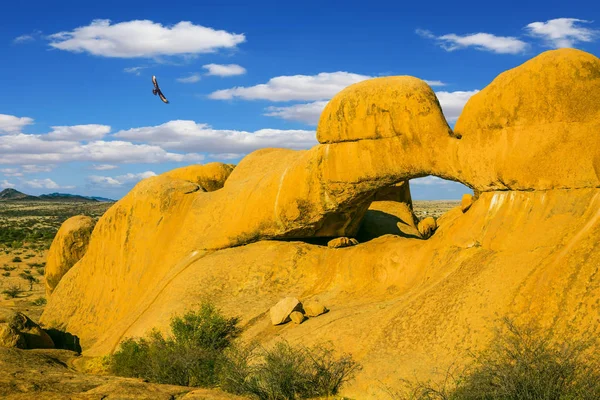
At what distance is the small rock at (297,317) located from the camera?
11.5m

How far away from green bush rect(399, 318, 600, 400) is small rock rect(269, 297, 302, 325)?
12.4ft

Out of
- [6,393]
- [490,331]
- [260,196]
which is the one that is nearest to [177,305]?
[260,196]

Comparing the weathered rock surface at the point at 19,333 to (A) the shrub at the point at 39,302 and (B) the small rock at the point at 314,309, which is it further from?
(A) the shrub at the point at 39,302

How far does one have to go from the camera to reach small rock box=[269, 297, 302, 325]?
11758mm

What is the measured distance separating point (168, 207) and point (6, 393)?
9.05 metres

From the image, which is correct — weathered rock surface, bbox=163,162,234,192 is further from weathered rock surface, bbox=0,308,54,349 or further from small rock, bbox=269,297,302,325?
small rock, bbox=269,297,302,325

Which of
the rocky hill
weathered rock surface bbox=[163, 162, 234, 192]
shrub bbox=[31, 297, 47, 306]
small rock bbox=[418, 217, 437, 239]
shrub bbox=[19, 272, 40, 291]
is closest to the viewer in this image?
the rocky hill

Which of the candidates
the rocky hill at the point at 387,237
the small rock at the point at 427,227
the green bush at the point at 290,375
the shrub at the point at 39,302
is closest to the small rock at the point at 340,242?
the rocky hill at the point at 387,237

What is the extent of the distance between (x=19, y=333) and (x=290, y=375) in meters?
6.83

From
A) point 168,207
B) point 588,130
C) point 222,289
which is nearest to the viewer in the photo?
point 588,130

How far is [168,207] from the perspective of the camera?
1661 centimetres

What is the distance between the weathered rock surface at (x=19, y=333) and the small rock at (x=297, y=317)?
5.74 metres

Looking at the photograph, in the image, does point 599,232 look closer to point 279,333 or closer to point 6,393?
point 279,333

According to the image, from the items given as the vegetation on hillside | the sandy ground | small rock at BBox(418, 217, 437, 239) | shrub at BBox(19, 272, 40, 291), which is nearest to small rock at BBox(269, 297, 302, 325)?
the vegetation on hillside
